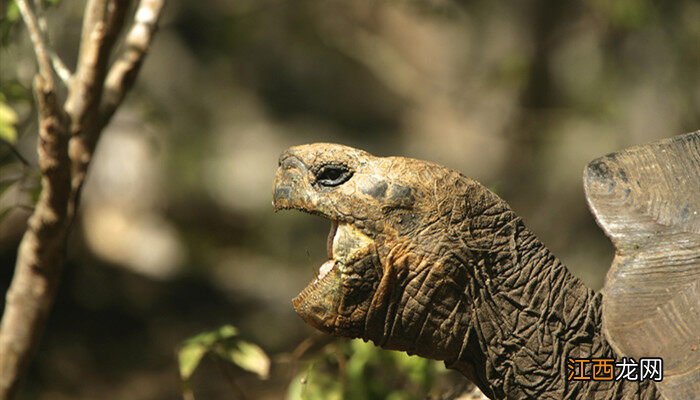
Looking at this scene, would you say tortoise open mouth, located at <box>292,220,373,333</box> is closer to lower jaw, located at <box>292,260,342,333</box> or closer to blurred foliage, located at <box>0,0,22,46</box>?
lower jaw, located at <box>292,260,342,333</box>

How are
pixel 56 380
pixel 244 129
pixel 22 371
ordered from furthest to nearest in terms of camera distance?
pixel 244 129, pixel 56 380, pixel 22 371

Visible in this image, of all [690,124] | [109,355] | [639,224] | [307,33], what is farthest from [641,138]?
[639,224]

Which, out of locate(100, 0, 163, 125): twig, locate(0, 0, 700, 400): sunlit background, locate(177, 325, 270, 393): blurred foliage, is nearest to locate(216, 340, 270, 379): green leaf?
locate(177, 325, 270, 393): blurred foliage

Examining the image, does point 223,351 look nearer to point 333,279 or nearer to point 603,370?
point 333,279

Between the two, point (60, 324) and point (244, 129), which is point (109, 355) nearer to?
point (60, 324)

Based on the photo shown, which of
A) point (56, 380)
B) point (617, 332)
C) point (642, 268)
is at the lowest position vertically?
point (56, 380)

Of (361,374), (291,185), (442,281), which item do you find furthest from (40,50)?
(361,374)
